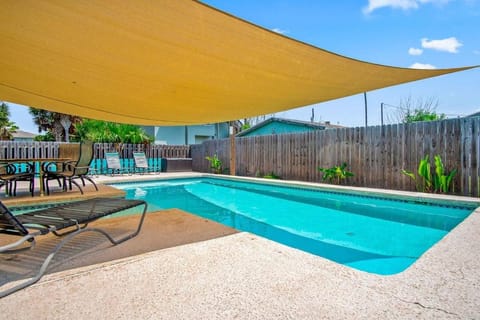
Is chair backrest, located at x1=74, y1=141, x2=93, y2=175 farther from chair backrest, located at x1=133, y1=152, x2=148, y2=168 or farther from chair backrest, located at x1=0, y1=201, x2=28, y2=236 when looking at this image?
chair backrest, located at x1=133, y1=152, x2=148, y2=168

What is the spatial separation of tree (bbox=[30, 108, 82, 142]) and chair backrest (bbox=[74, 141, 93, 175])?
19.2 meters

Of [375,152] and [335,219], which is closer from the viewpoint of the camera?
[335,219]

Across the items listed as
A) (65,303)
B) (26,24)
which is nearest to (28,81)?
(26,24)

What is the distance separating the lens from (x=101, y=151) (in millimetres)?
12523

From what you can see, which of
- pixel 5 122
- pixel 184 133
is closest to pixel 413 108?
pixel 184 133

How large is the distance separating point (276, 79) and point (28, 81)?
2.89 metres

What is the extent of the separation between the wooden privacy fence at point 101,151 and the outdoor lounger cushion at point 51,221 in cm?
1024

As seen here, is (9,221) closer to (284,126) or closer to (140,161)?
(140,161)

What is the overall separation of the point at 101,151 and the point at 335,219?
1118 centimetres

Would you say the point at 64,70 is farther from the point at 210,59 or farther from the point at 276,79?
the point at 276,79

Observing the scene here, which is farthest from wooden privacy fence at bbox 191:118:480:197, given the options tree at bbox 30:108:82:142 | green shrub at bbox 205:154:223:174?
tree at bbox 30:108:82:142

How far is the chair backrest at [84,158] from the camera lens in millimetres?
5199

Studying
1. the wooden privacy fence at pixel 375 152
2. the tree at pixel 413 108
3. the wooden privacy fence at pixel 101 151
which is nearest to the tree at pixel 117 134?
the wooden privacy fence at pixel 101 151

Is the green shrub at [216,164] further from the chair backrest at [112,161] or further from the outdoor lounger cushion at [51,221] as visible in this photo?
the outdoor lounger cushion at [51,221]
